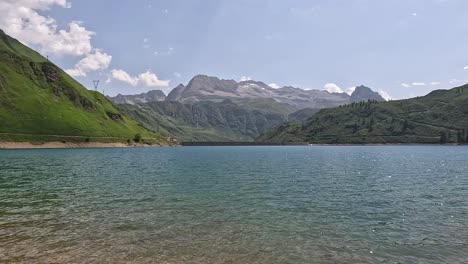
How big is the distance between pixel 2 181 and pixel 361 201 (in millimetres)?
63634

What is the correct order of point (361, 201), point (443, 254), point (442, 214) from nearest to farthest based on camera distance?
point (443, 254), point (442, 214), point (361, 201)

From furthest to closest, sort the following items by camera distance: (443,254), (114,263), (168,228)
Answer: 1. (168,228)
2. (443,254)
3. (114,263)

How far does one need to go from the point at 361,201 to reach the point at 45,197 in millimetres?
43548

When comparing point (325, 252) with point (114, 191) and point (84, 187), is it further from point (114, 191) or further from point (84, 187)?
point (84, 187)

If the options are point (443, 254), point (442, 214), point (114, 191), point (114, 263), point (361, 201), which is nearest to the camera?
point (114, 263)

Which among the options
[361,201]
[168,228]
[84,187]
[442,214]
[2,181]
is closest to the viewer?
[168,228]

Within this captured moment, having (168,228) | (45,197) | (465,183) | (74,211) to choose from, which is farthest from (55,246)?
(465,183)

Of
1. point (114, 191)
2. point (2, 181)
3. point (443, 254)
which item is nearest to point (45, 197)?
point (114, 191)

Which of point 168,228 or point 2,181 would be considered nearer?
point 168,228

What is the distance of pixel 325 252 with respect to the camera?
86.9 ft

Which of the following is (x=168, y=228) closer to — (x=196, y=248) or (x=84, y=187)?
(x=196, y=248)

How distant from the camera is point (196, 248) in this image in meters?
27.3

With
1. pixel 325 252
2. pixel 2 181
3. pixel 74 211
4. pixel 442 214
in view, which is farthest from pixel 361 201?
pixel 2 181

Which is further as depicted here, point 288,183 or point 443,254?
point 288,183
